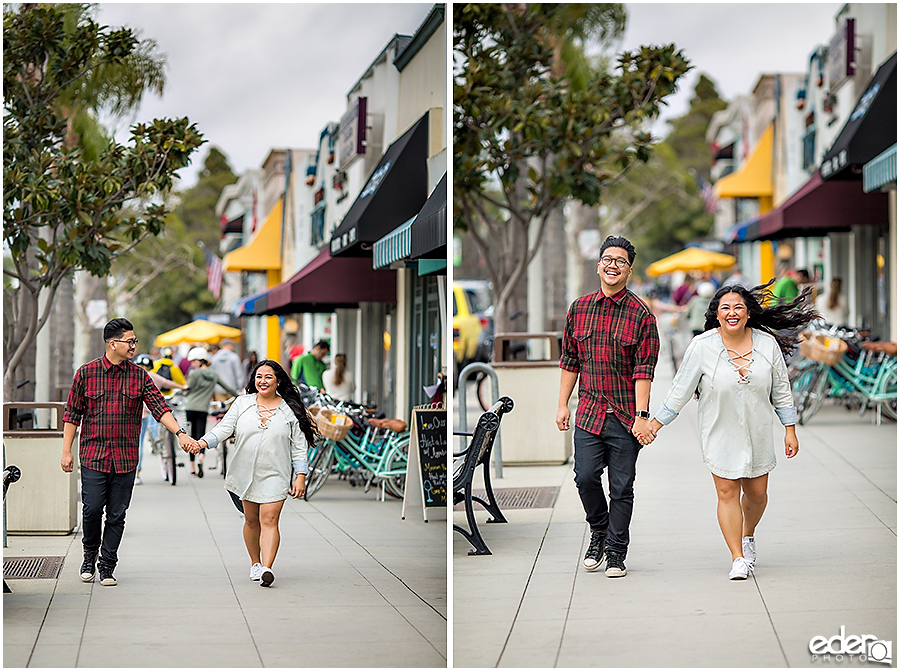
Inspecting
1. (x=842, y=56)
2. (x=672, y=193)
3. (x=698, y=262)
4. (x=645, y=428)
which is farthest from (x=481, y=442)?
(x=672, y=193)

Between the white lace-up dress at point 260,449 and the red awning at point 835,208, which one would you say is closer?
the white lace-up dress at point 260,449

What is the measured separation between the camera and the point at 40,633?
18.3 ft

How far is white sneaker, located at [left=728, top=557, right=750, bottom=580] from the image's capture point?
6.53 meters

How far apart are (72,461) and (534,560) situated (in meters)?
2.76

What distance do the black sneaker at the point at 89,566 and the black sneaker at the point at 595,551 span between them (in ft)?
8.97

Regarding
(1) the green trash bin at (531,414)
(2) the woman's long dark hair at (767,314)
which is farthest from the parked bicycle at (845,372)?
(2) the woman's long dark hair at (767,314)

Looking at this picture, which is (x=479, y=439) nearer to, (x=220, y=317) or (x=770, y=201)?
(x=220, y=317)

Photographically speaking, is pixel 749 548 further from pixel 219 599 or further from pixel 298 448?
pixel 219 599

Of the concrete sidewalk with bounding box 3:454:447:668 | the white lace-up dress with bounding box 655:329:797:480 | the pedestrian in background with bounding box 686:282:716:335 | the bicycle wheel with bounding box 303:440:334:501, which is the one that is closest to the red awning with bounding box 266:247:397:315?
the concrete sidewalk with bounding box 3:454:447:668

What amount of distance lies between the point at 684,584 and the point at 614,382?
3.80ft

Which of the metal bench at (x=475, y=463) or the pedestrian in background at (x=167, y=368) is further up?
the pedestrian in background at (x=167, y=368)

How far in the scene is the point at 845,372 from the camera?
1332 cm

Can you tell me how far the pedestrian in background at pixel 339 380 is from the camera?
739cm

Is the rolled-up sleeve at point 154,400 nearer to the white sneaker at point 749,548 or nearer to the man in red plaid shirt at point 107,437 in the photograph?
the man in red plaid shirt at point 107,437
